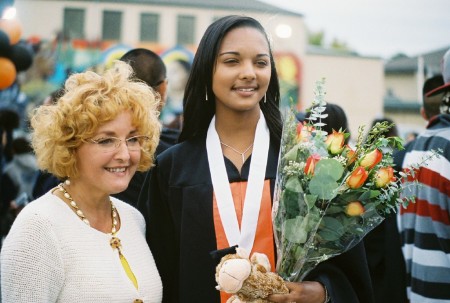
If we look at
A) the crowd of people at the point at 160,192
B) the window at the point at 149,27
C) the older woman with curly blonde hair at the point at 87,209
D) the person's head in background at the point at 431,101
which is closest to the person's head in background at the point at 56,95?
the crowd of people at the point at 160,192

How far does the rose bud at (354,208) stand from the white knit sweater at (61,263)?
93 cm

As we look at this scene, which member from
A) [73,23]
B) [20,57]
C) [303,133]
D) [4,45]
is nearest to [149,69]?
[303,133]

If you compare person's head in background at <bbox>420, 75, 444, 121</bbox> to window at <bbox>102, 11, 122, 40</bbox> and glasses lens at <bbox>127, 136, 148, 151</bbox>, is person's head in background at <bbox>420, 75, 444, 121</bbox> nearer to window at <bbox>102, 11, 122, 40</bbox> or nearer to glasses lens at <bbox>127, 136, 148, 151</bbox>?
glasses lens at <bbox>127, 136, 148, 151</bbox>

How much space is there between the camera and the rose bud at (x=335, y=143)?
2.05 metres

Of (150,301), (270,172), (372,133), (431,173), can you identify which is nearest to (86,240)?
(150,301)

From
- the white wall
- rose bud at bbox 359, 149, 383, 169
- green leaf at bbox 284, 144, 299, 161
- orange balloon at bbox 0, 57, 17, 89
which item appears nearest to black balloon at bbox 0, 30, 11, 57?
orange balloon at bbox 0, 57, 17, 89

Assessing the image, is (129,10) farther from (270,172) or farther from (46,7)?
(270,172)

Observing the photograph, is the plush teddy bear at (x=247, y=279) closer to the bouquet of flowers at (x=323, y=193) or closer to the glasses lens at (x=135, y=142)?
the bouquet of flowers at (x=323, y=193)

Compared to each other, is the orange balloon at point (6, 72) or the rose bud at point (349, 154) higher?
the orange balloon at point (6, 72)

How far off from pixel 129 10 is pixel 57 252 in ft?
104

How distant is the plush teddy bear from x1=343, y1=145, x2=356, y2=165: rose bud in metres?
0.50

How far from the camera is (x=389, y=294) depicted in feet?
11.4

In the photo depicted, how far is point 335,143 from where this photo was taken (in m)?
2.06

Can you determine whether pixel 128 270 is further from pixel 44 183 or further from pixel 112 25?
pixel 112 25
